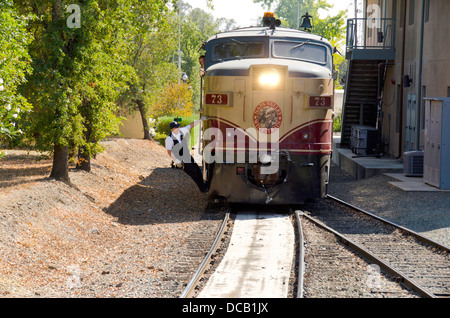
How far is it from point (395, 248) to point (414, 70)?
12855 millimetres

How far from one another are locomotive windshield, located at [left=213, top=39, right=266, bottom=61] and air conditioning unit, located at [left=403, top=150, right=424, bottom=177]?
647cm

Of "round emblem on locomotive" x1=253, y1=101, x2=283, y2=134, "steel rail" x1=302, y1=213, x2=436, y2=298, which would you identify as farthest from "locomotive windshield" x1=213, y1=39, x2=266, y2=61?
"steel rail" x1=302, y1=213, x2=436, y2=298

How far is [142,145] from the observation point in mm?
30812

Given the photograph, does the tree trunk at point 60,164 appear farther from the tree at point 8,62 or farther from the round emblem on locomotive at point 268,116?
the tree at point 8,62

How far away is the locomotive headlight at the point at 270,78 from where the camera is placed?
530 inches

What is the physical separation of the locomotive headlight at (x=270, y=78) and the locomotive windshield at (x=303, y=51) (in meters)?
1.19

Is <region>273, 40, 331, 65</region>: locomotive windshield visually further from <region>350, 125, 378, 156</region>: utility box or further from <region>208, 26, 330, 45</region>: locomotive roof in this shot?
<region>350, 125, 378, 156</region>: utility box

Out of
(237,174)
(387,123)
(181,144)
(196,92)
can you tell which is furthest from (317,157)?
(196,92)

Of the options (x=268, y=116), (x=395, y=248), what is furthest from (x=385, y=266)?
(x=268, y=116)

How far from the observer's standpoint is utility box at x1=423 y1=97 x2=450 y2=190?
15.9 metres

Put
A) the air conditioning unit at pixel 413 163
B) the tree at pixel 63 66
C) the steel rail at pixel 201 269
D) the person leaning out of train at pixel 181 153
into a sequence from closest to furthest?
the steel rail at pixel 201 269 → the tree at pixel 63 66 → the person leaning out of train at pixel 181 153 → the air conditioning unit at pixel 413 163

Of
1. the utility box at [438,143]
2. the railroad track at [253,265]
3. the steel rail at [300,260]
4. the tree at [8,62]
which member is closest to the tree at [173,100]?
the utility box at [438,143]
